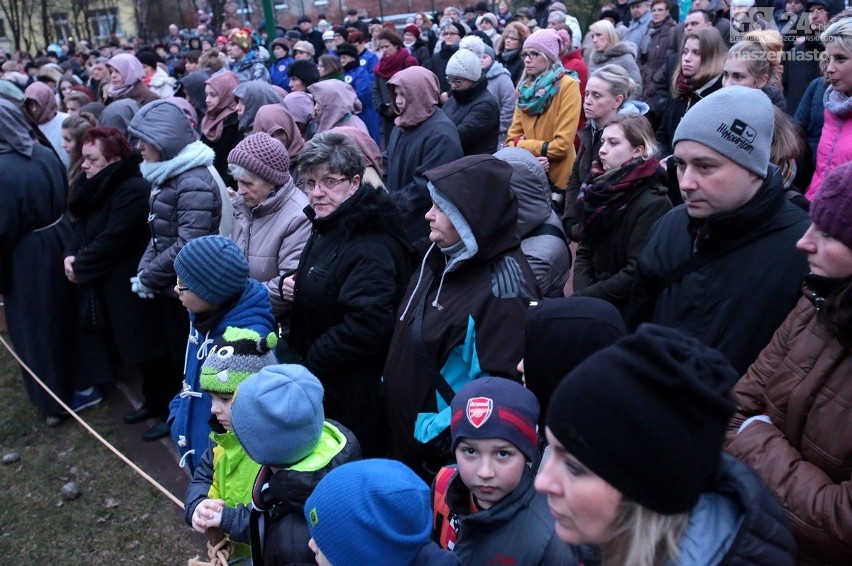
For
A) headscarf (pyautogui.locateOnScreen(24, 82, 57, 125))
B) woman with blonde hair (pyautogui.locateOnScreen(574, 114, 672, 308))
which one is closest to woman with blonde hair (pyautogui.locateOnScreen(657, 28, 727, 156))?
woman with blonde hair (pyautogui.locateOnScreen(574, 114, 672, 308))

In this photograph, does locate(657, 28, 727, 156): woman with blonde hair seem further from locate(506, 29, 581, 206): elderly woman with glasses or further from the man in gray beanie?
the man in gray beanie

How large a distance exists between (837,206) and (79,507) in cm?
437

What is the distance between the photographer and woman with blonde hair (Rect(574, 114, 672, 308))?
3.39 metres

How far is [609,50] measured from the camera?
7375 millimetres

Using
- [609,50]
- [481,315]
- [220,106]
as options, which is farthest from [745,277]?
[220,106]

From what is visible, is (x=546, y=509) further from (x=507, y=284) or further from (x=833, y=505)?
(x=507, y=284)

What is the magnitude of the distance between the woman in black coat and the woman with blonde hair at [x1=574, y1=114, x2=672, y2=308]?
3.02 metres

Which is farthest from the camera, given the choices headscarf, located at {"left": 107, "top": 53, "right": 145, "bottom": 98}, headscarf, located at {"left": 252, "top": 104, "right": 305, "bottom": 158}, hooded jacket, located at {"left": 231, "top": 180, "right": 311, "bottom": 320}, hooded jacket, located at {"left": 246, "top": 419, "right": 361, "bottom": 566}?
headscarf, located at {"left": 107, "top": 53, "right": 145, "bottom": 98}

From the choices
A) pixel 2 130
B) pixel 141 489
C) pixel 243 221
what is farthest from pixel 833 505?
pixel 2 130

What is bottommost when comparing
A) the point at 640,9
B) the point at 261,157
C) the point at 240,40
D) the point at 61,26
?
the point at 61,26

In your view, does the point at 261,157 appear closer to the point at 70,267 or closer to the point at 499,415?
the point at 70,267

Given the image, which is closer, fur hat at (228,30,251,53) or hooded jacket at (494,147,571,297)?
hooded jacket at (494,147,571,297)

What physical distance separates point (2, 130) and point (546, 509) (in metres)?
4.76

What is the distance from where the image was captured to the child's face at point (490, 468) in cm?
221
